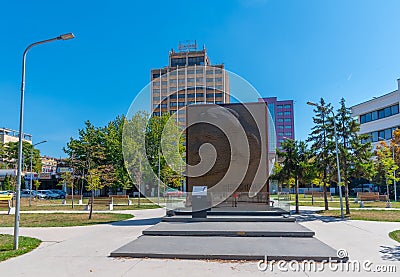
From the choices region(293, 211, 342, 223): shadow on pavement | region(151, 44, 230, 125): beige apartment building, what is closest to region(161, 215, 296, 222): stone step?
region(293, 211, 342, 223): shadow on pavement

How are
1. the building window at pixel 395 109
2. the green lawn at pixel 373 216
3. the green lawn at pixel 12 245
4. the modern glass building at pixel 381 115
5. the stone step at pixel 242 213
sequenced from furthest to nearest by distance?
the modern glass building at pixel 381 115 → the building window at pixel 395 109 → the green lawn at pixel 373 216 → the stone step at pixel 242 213 → the green lawn at pixel 12 245

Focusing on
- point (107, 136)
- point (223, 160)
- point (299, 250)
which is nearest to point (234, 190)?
point (223, 160)

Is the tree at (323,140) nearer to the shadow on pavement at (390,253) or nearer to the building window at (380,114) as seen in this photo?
the shadow on pavement at (390,253)

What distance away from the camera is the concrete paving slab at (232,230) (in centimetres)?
1223

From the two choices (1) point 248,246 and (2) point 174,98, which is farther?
(2) point 174,98

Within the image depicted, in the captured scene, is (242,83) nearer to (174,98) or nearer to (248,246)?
(248,246)

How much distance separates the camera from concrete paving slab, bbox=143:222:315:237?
482 inches

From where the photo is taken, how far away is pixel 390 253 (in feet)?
32.5

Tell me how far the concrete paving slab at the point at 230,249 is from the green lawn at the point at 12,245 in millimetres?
3011

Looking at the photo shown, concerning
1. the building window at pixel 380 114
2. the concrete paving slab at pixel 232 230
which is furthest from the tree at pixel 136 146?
the building window at pixel 380 114

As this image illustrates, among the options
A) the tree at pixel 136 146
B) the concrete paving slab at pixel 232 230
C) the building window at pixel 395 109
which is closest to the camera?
the concrete paving slab at pixel 232 230

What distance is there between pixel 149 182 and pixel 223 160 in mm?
29717

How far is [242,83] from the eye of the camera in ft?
62.2

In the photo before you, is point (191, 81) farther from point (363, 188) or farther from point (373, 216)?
point (373, 216)
